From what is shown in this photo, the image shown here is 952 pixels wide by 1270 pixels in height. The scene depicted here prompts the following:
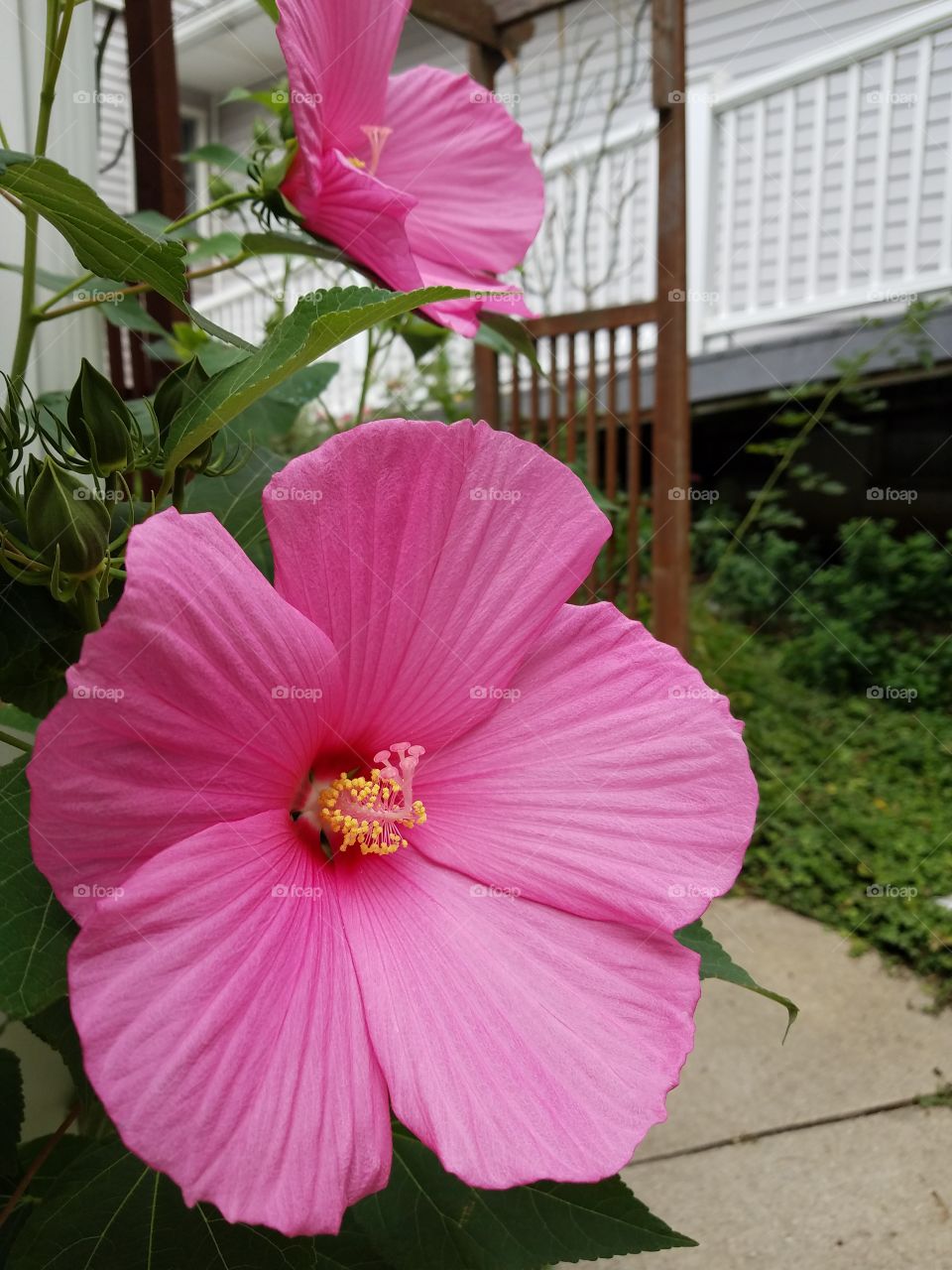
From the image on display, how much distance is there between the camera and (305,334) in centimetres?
43

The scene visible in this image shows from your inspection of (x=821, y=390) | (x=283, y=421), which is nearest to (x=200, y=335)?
(x=283, y=421)

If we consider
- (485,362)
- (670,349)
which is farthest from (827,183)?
(485,362)

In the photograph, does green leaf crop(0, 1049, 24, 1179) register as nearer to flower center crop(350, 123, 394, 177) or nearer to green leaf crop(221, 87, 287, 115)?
flower center crop(350, 123, 394, 177)

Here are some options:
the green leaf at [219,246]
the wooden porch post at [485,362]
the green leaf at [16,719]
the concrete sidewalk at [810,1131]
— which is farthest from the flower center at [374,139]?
the wooden porch post at [485,362]

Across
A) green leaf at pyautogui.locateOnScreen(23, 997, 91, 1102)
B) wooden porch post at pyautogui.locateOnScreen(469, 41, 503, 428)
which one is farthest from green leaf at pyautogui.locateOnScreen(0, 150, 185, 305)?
wooden porch post at pyautogui.locateOnScreen(469, 41, 503, 428)

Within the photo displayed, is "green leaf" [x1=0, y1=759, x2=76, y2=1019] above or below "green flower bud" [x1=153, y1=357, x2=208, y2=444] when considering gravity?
A: below

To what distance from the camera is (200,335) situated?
1.41 meters

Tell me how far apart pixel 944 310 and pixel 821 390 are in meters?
0.50

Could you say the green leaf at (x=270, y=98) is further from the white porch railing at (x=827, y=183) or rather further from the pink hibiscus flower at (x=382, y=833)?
the white porch railing at (x=827, y=183)

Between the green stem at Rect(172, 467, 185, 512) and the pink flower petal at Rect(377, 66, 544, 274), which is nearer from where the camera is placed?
the green stem at Rect(172, 467, 185, 512)

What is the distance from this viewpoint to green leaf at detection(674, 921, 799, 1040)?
550 millimetres

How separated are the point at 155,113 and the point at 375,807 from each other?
121 centimetres

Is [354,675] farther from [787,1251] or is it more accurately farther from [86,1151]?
[787,1251]

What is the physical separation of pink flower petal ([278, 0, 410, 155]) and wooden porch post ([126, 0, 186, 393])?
2.51ft
